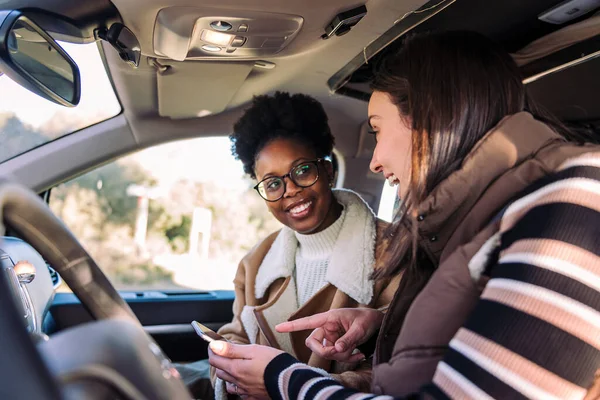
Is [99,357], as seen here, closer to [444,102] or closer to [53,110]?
[444,102]

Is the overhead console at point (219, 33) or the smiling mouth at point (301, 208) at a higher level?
the overhead console at point (219, 33)

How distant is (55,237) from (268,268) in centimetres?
152

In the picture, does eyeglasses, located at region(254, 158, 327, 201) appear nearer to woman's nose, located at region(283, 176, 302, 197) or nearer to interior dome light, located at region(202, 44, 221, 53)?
woman's nose, located at region(283, 176, 302, 197)

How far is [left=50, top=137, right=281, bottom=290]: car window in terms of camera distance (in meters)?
4.24

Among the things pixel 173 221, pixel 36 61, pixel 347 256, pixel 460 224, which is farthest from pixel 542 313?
pixel 173 221

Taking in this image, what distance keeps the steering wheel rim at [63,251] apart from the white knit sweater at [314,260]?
1367 millimetres

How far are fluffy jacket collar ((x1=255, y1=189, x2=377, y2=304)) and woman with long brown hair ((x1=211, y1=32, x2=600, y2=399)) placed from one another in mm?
415

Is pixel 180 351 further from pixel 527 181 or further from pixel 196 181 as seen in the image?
pixel 196 181

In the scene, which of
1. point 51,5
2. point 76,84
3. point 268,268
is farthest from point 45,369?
point 268,268

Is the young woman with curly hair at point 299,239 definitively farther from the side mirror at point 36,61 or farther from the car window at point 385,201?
the side mirror at point 36,61

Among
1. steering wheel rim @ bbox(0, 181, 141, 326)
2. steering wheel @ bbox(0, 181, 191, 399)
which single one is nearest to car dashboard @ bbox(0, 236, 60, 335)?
steering wheel rim @ bbox(0, 181, 141, 326)

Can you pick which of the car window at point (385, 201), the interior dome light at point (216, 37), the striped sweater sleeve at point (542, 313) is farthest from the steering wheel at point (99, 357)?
the car window at point (385, 201)

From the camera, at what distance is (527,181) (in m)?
1.11

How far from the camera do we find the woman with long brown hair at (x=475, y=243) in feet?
2.89
